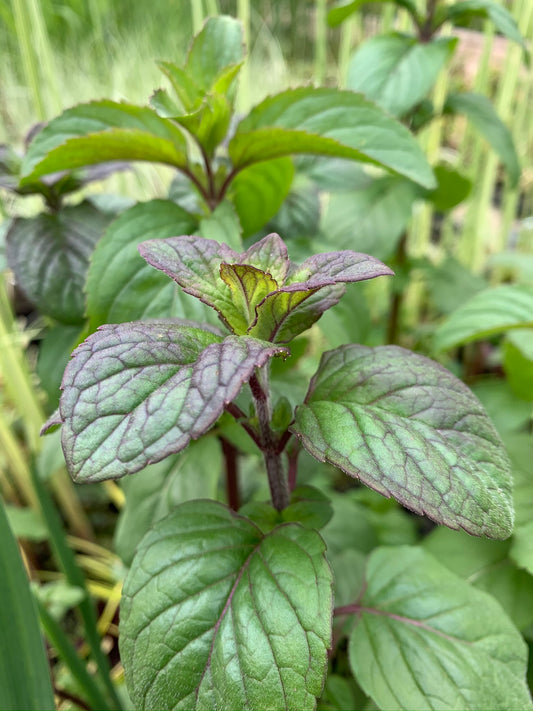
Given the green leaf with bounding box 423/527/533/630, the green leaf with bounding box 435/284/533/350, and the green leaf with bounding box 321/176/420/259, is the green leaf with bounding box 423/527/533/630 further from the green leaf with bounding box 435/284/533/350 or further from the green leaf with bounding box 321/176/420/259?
the green leaf with bounding box 321/176/420/259

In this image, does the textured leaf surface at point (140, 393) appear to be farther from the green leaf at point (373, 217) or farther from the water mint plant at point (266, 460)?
the green leaf at point (373, 217)

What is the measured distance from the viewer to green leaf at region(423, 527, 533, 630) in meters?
0.65

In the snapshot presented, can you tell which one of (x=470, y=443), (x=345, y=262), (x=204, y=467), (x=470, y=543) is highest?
(x=345, y=262)

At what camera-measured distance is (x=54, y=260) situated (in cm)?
66

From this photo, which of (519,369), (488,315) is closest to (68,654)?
(488,315)

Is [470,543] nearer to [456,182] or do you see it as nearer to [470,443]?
[470,443]

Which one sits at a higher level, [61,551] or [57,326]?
[57,326]

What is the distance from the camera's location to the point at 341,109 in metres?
0.56

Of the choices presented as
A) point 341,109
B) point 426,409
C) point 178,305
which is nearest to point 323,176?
point 341,109

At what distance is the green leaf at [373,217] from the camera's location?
31.5 inches

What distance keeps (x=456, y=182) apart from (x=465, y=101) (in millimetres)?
120

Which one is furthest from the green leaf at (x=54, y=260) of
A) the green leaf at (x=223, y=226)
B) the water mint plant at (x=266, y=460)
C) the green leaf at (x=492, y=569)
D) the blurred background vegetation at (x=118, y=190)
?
the green leaf at (x=492, y=569)

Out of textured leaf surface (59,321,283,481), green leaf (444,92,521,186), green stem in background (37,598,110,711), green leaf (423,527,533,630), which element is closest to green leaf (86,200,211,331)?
textured leaf surface (59,321,283,481)

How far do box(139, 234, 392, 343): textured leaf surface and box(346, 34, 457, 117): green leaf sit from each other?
40 centimetres
